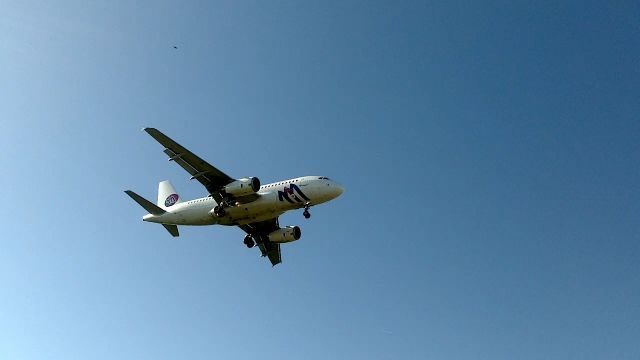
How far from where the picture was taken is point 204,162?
53.4 m

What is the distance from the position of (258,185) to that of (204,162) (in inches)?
200

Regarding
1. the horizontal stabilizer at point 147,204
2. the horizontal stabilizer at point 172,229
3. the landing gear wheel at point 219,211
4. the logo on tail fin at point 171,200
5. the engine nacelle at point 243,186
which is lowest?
the horizontal stabilizer at point 172,229

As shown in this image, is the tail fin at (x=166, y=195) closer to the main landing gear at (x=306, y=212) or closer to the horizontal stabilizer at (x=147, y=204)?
the horizontal stabilizer at (x=147, y=204)

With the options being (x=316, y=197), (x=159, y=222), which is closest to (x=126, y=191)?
(x=159, y=222)

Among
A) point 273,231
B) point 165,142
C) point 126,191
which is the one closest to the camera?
point 165,142

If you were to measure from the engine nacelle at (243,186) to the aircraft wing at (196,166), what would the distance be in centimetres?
119

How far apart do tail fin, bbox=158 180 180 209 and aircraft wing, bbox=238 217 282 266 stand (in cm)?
800

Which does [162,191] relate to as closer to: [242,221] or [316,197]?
[242,221]

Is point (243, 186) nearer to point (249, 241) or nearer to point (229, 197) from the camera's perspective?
point (229, 197)

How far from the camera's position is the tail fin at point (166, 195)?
65.1 metres

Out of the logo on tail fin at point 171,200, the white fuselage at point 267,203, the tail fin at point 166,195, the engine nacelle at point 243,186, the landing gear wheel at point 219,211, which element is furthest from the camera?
the tail fin at point 166,195

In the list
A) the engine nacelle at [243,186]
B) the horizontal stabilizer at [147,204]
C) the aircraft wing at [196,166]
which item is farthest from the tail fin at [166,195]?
the engine nacelle at [243,186]

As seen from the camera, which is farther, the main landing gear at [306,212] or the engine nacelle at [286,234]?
the engine nacelle at [286,234]

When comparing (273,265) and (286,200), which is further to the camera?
(273,265)
